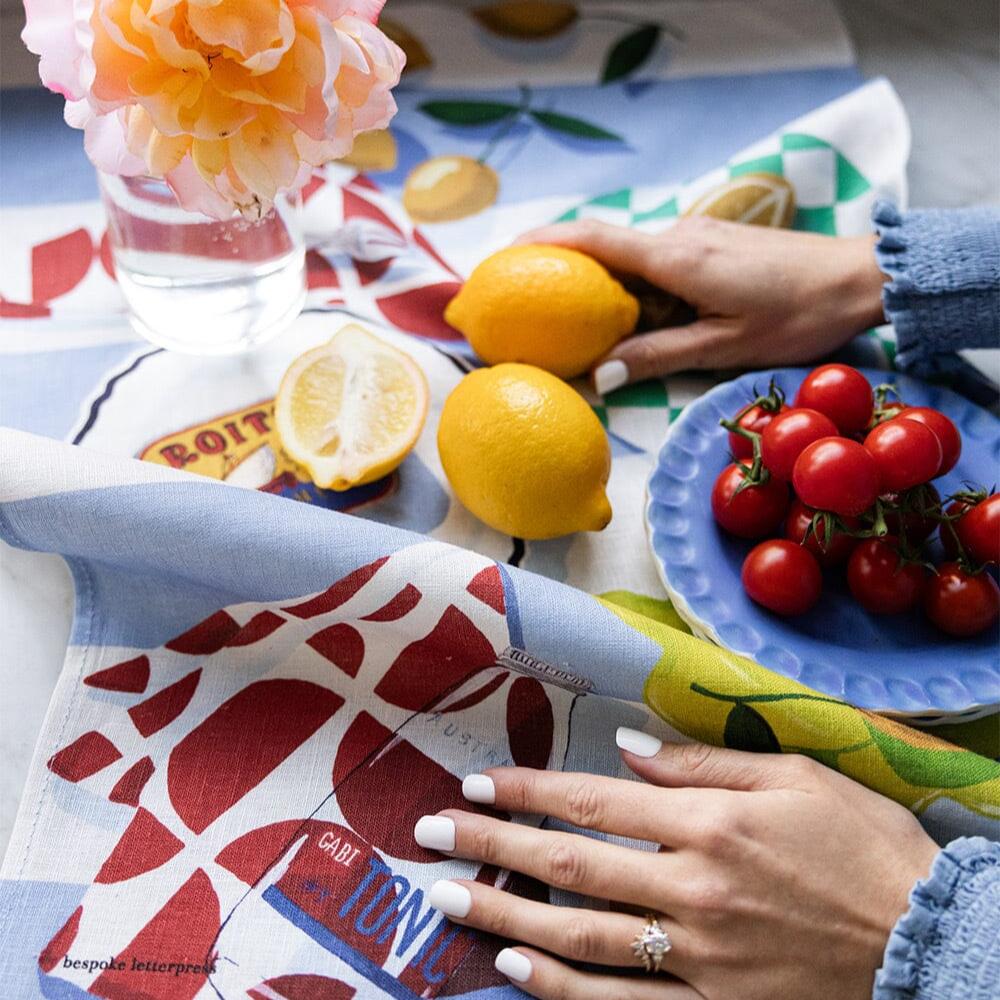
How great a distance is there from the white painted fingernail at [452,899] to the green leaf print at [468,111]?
907 millimetres

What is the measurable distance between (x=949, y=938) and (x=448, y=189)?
35.4 inches

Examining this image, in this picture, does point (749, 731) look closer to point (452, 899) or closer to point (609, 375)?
point (452, 899)

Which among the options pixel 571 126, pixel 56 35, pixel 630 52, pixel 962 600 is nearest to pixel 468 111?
pixel 571 126

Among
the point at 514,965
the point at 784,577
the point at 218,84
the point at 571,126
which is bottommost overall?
the point at 514,965

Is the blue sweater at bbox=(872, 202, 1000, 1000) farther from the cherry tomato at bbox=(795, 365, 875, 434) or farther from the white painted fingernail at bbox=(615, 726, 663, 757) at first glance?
the white painted fingernail at bbox=(615, 726, 663, 757)

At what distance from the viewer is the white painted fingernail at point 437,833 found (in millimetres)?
755

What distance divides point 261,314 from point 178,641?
13.1 inches

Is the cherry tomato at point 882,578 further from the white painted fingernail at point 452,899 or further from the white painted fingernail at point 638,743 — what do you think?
the white painted fingernail at point 452,899

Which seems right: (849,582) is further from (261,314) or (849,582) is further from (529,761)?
(261,314)

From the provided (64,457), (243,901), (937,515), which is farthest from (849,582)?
(64,457)

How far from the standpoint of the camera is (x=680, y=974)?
0.72 meters

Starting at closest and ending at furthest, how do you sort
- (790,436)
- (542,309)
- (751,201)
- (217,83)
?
(217,83) → (790,436) → (542,309) → (751,201)

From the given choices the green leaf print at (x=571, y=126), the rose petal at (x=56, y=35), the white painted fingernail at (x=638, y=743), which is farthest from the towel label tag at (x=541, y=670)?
the green leaf print at (x=571, y=126)

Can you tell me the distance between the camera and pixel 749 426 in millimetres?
946
